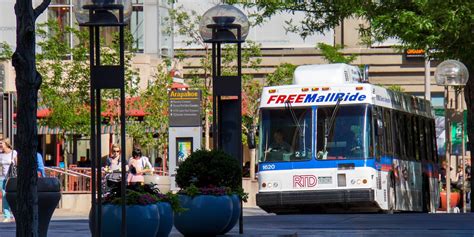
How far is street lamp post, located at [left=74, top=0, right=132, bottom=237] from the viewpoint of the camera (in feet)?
49.1

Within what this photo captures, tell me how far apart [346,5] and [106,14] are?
14.2 metres

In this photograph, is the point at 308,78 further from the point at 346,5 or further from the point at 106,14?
the point at 106,14

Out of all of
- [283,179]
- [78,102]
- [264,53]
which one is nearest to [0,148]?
[283,179]

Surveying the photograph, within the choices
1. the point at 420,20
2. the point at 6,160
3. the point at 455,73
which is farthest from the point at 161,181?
the point at 420,20

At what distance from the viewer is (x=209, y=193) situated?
60.4 ft

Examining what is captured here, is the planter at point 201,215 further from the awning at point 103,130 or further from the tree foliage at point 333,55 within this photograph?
the tree foliage at point 333,55

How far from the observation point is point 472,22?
1057 inches

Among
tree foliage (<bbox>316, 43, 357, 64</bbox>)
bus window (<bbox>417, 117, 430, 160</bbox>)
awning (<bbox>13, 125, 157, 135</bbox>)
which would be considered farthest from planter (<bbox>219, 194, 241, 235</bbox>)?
tree foliage (<bbox>316, 43, 357, 64</bbox>)

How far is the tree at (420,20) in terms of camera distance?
88.2 feet

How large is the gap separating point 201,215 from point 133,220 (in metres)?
2.66

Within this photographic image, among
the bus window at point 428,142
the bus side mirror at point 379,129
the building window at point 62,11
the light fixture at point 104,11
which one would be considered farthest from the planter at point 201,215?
the building window at point 62,11

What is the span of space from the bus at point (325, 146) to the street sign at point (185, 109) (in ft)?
25.6

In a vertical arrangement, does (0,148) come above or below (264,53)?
below

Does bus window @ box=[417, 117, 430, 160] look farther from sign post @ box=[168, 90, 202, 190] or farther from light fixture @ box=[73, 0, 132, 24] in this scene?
light fixture @ box=[73, 0, 132, 24]
